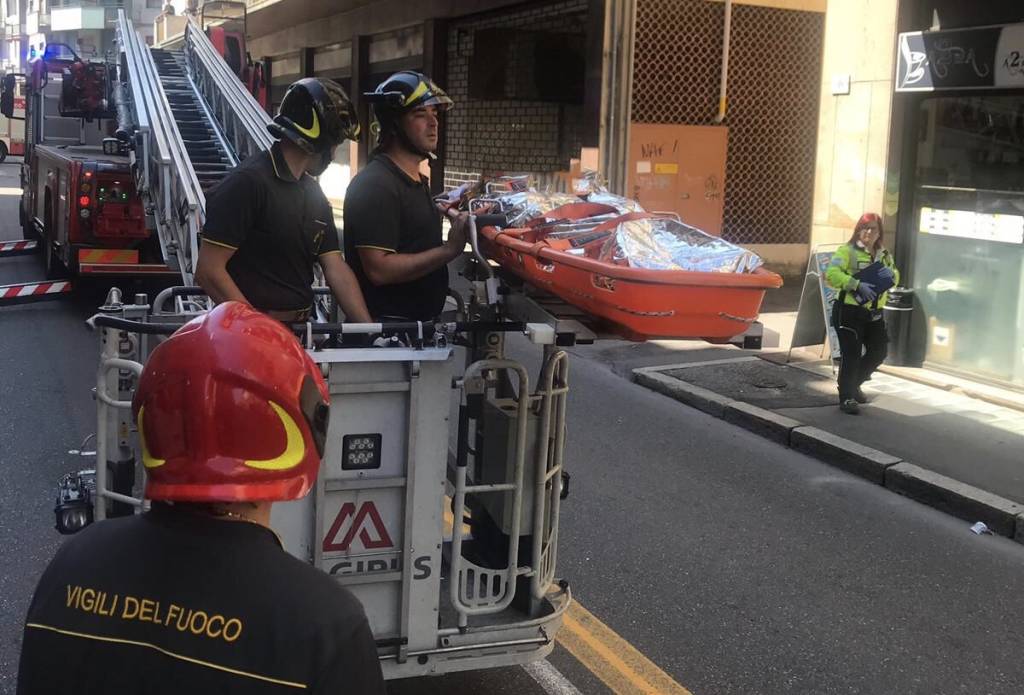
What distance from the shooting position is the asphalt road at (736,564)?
4.41 metres

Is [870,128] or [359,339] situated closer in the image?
[359,339]

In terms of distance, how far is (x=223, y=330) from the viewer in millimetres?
1499

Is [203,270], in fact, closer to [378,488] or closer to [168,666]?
[378,488]

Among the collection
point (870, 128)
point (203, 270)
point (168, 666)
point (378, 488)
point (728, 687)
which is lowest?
point (728, 687)

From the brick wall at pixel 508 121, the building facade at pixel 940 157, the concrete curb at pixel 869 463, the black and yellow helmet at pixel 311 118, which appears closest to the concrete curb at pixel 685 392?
the concrete curb at pixel 869 463

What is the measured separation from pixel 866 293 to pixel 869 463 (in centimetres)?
173

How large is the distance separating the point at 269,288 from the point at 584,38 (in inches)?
569

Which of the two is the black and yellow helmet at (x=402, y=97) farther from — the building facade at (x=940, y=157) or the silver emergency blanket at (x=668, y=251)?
the building facade at (x=940, y=157)

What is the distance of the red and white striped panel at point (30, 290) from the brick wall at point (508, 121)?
8.71 m

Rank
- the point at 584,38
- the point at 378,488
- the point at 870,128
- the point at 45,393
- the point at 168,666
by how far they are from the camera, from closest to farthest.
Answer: the point at 168,666 → the point at 378,488 → the point at 45,393 → the point at 870,128 → the point at 584,38

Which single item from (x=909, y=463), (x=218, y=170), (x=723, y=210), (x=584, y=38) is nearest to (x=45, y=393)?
(x=218, y=170)

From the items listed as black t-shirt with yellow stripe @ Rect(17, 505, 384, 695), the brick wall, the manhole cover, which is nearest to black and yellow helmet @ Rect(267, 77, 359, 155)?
black t-shirt with yellow stripe @ Rect(17, 505, 384, 695)

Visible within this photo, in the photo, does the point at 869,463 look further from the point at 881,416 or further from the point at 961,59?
the point at 961,59

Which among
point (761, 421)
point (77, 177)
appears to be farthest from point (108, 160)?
point (761, 421)
